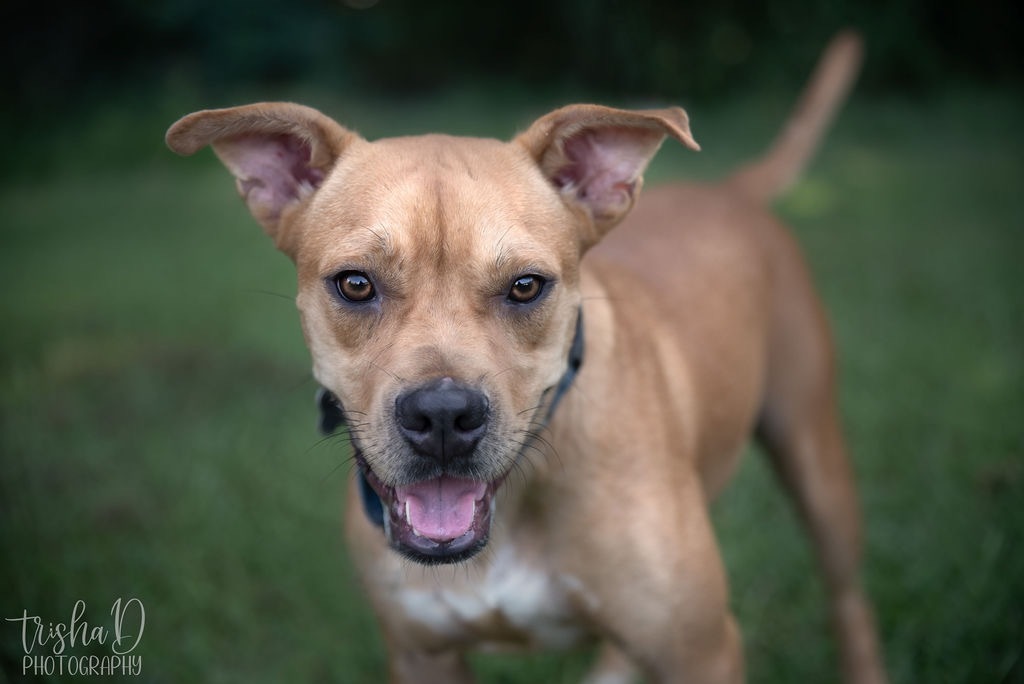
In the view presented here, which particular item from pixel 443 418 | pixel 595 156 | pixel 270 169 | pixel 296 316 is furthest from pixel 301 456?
pixel 443 418

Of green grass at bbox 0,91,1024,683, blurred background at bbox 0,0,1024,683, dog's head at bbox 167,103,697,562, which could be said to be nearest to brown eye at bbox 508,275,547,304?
dog's head at bbox 167,103,697,562

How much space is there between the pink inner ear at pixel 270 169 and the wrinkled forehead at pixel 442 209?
152 mm

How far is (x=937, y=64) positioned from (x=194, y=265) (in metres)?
11.2

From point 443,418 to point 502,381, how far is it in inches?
8.4

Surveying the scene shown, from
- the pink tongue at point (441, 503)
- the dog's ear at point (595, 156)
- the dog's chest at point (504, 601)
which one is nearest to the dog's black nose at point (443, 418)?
the pink tongue at point (441, 503)

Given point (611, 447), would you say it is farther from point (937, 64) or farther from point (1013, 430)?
point (937, 64)

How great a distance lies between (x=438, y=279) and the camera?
8.31ft

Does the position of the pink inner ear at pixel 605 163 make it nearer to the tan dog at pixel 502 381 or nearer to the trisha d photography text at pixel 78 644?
the tan dog at pixel 502 381

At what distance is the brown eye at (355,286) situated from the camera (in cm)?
257

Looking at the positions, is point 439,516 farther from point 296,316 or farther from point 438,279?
point 296,316

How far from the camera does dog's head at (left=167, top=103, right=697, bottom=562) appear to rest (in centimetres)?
242

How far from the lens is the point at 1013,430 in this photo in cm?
530

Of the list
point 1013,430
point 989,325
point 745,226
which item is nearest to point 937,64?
point 989,325

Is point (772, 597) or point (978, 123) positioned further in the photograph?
point (978, 123)
